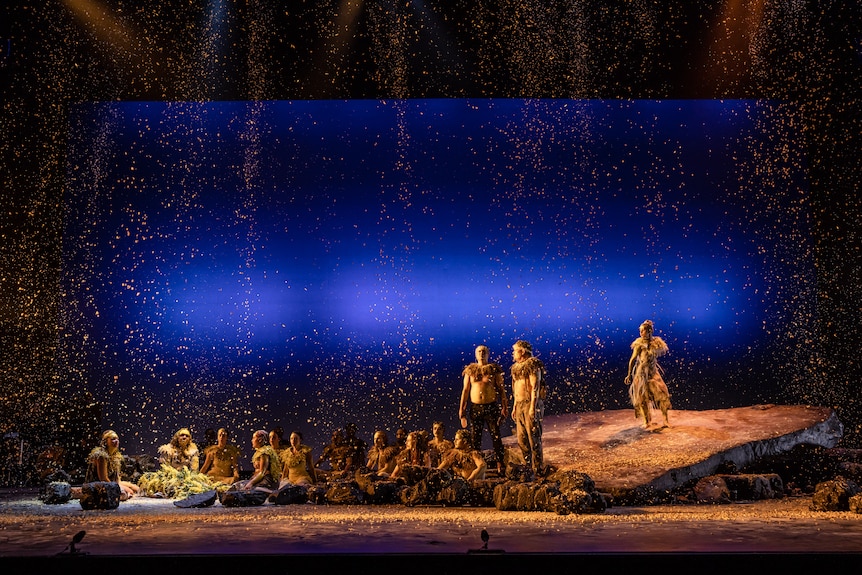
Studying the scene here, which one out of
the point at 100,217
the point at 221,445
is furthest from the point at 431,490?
the point at 100,217

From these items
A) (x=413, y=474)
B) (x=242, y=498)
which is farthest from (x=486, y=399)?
(x=242, y=498)

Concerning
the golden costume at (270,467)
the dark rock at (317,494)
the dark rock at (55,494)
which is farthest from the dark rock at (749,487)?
the dark rock at (55,494)

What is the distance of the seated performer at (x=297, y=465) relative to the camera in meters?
9.24

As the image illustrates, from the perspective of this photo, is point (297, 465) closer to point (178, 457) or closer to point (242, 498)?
point (242, 498)

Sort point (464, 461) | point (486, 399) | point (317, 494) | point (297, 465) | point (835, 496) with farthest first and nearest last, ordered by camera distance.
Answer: point (486, 399) < point (297, 465) < point (464, 461) < point (317, 494) < point (835, 496)

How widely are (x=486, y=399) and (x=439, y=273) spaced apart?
131 inches

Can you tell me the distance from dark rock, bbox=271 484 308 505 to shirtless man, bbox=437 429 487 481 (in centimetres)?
161

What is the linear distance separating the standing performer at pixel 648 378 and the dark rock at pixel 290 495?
15.6 ft

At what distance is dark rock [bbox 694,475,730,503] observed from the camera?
8.50 meters

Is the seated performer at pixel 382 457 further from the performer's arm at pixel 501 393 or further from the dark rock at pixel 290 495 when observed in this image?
the performer's arm at pixel 501 393

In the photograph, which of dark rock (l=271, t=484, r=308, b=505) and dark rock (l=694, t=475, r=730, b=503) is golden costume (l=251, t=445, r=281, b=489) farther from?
dark rock (l=694, t=475, r=730, b=503)

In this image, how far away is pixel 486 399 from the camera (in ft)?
31.2

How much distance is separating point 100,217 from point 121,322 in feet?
6.00

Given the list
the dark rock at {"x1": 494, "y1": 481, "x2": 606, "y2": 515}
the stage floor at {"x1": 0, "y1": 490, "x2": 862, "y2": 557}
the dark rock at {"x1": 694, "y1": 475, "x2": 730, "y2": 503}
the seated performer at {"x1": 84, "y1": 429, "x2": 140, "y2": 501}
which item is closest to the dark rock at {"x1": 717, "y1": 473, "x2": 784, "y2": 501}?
the dark rock at {"x1": 694, "y1": 475, "x2": 730, "y2": 503}
